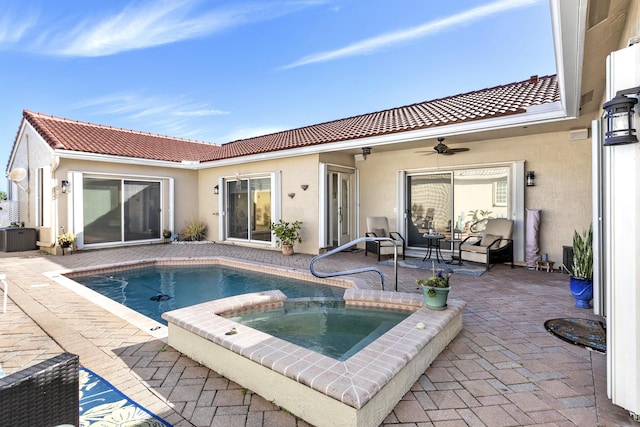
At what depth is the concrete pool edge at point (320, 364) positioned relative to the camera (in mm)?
2225

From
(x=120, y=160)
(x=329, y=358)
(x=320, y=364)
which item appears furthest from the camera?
(x=120, y=160)

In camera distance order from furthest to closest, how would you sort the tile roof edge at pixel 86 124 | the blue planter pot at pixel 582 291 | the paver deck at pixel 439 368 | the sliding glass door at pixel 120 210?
the tile roof edge at pixel 86 124
the sliding glass door at pixel 120 210
the blue planter pot at pixel 582 291
the paver deck at pixel 439 368

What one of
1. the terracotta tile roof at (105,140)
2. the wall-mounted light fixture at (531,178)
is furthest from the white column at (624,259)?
the terracotta tile roof at (105,140)

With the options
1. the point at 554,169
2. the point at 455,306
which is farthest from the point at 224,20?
the point at 455,306

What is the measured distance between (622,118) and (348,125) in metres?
10.2

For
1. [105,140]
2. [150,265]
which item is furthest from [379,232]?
[105,140]

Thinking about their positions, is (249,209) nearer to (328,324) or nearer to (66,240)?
(66,240)

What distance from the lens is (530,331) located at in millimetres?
3980

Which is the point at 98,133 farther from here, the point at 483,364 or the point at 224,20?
the point at 483,364

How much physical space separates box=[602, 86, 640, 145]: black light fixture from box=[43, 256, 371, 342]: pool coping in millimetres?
4416

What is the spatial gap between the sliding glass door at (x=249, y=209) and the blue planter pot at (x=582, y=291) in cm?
830

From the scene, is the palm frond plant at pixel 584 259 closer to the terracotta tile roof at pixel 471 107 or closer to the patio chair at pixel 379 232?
the terracotta tile roof at pixel 471 107

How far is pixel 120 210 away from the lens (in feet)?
37.3

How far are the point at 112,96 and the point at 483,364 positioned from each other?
824 inches
